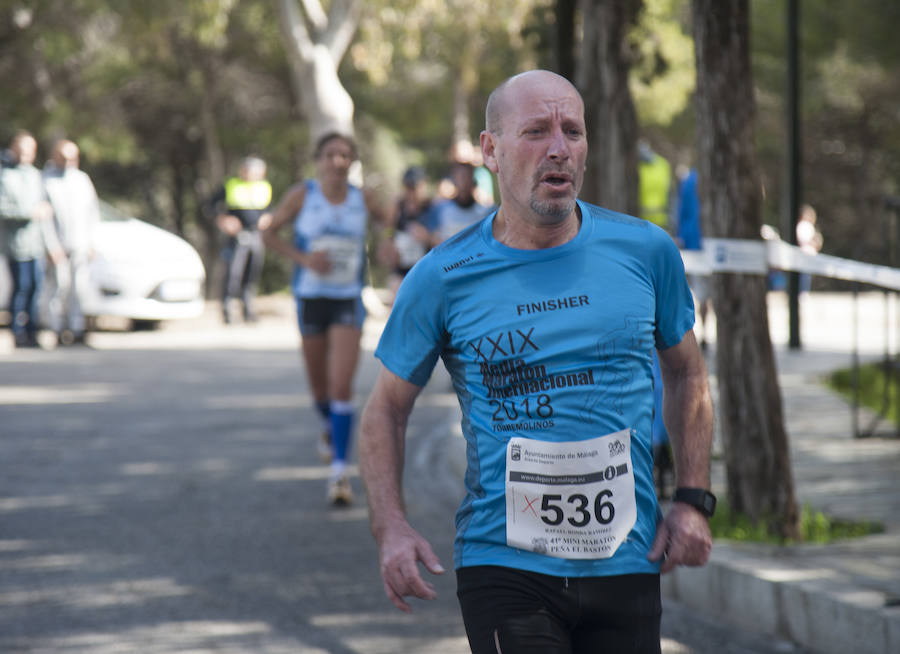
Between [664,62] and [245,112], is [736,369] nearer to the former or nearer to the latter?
[664,62]

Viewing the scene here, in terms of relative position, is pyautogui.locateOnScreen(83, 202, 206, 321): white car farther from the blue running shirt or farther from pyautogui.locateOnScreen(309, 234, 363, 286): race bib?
the blue running shirt

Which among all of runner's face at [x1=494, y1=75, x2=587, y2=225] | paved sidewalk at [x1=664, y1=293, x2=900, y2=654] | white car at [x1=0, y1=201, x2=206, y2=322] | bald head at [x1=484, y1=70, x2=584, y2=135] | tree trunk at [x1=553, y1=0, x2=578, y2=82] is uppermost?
tree trunk at [x1=553, y1=0, x2=578, y2=82]

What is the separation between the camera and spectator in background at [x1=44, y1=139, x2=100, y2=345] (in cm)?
1669

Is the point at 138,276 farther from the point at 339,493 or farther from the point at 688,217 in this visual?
the point at 339,493

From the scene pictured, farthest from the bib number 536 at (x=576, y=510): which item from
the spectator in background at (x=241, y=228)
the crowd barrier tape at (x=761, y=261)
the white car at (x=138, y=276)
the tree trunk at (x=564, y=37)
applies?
the spectator in background at (x=241, y=228)

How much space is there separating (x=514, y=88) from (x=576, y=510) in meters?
0.93

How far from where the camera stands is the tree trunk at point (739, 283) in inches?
260

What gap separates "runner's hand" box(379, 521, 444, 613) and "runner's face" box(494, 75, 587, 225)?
74 centimetres

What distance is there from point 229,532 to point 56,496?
1.50 meters

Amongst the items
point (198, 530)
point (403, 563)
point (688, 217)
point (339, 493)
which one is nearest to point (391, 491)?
point (403, 563)

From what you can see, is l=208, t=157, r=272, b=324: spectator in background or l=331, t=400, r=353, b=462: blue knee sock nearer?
l=331, t=400, r=353, b=462: blue knee sock

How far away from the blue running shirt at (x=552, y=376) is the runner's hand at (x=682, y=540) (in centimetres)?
Answer: 3

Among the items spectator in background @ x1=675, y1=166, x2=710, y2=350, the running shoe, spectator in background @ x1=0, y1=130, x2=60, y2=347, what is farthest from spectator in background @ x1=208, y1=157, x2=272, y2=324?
the running shoe

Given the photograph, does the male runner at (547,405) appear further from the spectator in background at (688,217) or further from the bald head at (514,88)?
the spectator in background at (688,217)
